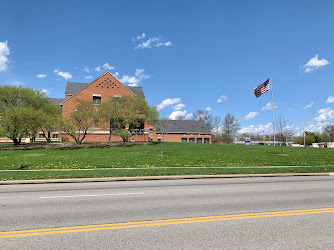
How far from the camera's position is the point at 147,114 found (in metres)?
37.3

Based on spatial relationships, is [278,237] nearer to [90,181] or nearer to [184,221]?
[184,221]

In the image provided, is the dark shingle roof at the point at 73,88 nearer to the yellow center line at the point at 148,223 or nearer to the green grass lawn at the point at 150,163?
the green grass lawn at the point at 150,163

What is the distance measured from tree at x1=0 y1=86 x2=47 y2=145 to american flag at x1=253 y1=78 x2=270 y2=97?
3136cm

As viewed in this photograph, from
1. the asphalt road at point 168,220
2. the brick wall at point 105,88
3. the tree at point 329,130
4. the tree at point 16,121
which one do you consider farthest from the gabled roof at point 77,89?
the tree at point 329,130

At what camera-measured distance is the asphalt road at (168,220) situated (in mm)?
4195

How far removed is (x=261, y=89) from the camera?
33.1 meters

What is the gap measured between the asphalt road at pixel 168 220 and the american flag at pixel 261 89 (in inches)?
1038

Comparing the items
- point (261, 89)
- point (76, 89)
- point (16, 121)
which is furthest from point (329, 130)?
point (16, 121)

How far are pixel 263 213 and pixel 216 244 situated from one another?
97.9 inches

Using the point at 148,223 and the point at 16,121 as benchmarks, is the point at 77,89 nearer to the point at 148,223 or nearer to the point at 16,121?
the point at 16,121

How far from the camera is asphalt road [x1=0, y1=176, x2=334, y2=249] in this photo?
420 cm

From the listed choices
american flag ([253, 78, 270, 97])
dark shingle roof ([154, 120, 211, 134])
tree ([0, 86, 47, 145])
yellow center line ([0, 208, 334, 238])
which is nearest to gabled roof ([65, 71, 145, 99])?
dark shingle roof ([154, 120, 211, 134])

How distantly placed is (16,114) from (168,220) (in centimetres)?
3105

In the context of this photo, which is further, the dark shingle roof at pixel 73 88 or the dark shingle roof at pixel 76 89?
the dark shingle roof at pixel 76 89
